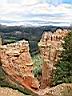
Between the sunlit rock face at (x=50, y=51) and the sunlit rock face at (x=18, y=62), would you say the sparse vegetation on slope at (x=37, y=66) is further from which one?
the sunlit rock face at (x=18, y=62)

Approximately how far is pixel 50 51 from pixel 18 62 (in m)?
10.4

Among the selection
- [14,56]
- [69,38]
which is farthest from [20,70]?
[69,38]

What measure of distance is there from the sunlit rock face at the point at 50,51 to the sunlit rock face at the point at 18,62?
687 cm

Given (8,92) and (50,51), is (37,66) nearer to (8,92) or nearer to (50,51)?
(50,51)

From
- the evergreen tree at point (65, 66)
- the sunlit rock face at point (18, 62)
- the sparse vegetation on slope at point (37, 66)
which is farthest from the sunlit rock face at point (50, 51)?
the sunlit rock face at point (18, 62)

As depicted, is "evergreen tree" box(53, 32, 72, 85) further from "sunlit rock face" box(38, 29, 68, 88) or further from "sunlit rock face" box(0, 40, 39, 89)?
"sunlit rock face" box(0, 40, 39, 89)

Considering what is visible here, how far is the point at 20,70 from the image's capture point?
44938 mm

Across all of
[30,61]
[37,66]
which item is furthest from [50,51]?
[37,66]

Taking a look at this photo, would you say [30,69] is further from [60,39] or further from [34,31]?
[34,31]

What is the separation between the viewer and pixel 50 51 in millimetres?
55406

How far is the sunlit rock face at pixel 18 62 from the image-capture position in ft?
139

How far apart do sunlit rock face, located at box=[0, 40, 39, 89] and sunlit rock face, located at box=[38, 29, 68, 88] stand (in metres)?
6.87

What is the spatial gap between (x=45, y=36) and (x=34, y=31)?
52925 millimetres

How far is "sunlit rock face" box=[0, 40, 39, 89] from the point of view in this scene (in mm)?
42375
